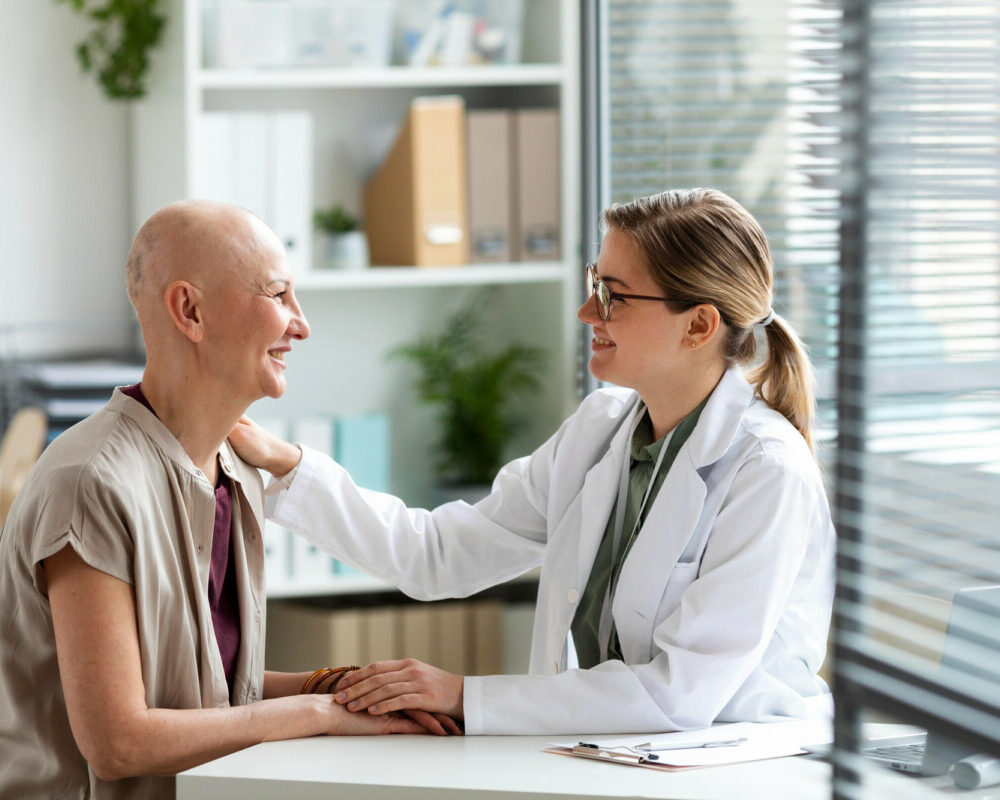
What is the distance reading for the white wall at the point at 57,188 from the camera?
295 cm

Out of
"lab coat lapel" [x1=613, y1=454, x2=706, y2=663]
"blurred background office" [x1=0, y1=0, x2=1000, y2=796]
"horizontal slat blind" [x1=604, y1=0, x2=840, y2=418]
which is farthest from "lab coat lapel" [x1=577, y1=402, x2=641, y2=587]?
"horizontal slat blind" [x1=604, y1=0, x2=840, y2=418]

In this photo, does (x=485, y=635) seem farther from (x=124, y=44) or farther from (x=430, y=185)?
(x=124, y=44)

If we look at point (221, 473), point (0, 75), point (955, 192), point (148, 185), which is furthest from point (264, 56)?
point (955, 192)

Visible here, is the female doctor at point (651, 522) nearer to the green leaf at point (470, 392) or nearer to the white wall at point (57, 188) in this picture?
the green leaf at point (470, 392)

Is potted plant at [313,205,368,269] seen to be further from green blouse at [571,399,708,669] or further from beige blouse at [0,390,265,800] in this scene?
beige blouse at [0,390,265,800]

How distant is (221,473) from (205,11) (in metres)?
1.49

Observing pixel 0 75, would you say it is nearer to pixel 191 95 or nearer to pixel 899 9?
pixel 191 95

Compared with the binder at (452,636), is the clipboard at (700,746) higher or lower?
higher

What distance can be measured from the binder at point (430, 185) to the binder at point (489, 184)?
0.07 feet

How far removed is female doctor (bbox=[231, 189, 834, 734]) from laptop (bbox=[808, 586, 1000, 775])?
369 millimetres

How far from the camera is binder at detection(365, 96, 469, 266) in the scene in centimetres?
285

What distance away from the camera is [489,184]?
292 centimetres

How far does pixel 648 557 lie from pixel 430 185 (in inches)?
54.9

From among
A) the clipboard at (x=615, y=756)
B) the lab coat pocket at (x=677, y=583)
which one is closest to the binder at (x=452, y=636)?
the lab coat pocket at (x=677, y=583)
